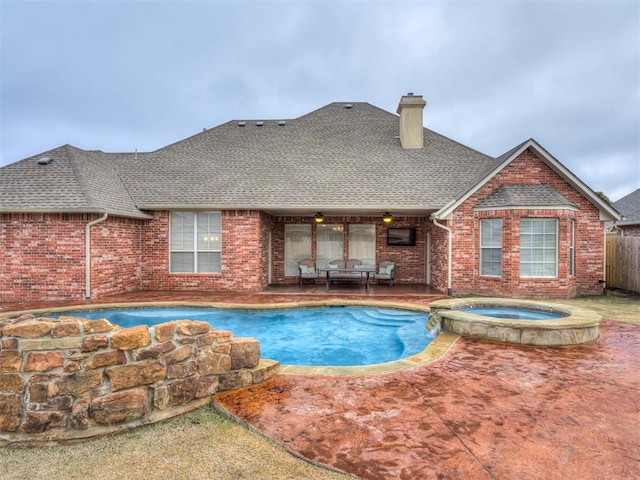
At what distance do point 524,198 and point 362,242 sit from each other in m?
5.83

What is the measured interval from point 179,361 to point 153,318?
19.8 feet

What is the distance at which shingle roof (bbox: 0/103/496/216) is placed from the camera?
10711mm

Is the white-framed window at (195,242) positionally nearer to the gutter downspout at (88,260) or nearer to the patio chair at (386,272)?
the gutter downspout at (88,260)

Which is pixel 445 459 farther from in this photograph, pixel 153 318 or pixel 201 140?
pixel 201 140

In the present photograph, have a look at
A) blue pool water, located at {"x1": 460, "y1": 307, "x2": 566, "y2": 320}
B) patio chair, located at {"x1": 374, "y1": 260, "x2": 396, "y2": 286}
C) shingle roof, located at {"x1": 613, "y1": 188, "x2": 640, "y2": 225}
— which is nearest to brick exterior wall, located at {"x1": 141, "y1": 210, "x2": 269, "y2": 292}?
patio chair, located at {"x1": 374, "y1": 260, "x2": 396, "y2": 286}

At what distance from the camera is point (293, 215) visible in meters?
13.9

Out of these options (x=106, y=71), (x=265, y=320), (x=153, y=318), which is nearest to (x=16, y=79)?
(x=106, y=71)

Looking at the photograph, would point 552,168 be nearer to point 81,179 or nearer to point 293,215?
point 293,215

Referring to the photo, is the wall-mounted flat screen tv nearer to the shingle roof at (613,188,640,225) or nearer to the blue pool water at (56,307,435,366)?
the blue pool water at (56,307,435,366)

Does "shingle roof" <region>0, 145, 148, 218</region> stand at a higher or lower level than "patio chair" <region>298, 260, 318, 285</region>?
higher

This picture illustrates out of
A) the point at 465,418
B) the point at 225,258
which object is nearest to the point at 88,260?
the point at 225,258

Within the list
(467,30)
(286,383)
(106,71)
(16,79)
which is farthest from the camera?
(16,79)

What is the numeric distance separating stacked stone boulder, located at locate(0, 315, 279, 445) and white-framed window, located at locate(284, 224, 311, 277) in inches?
419

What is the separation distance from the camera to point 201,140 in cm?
1485
